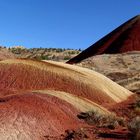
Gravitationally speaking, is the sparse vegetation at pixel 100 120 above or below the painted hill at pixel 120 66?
below

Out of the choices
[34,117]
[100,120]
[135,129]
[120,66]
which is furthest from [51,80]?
[120,66]

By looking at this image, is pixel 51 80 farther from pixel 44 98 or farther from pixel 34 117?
pixel 34 117

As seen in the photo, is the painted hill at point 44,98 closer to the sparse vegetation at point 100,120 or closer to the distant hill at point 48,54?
the sparse vegetation at point 100,120

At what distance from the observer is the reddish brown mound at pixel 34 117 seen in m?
16.5

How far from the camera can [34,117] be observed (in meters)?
18.0

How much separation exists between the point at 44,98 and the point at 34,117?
10.7ft

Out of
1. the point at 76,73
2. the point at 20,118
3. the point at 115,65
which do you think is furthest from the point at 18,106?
the point at 115,65

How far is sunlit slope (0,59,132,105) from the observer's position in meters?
27.6

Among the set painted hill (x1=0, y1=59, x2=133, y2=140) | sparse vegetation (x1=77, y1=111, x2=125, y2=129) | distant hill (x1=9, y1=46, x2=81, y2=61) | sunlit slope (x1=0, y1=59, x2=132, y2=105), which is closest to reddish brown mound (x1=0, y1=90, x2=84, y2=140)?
painted hill (x1=0, y1=59, x2=133, y2=140)

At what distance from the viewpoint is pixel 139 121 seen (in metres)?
18.5

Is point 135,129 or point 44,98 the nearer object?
point 135,129

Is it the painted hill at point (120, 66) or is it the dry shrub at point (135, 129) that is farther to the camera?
the painted hill at point (120, 66)

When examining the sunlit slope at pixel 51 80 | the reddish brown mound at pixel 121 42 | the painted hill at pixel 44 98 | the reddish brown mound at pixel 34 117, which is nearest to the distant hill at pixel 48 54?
the reddish brown mound at pixel 121 42

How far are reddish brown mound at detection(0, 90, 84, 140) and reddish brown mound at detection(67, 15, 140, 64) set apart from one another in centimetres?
5643
